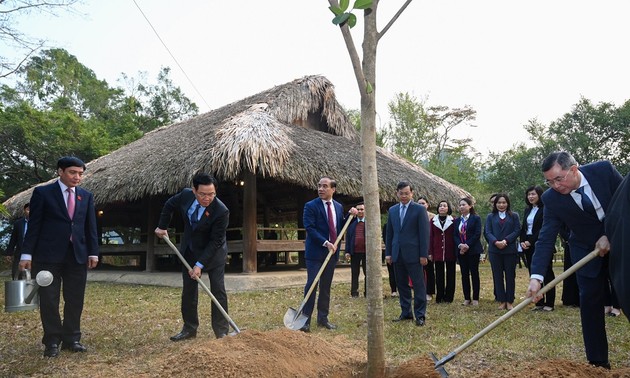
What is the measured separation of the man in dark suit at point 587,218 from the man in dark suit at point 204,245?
2.93 m

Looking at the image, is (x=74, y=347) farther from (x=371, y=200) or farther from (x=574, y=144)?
(x=574, y=144)

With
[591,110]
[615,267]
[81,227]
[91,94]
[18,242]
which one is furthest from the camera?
[91,94]

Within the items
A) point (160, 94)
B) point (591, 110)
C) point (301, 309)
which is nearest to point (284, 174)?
point (301, 309)

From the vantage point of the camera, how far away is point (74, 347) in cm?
449

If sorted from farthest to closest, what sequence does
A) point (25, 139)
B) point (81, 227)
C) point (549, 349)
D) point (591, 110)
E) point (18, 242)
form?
point (591, 110) < point (25, 139) < point (18, 242) < point (81, 227) < point (549, 349)

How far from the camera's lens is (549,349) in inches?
169

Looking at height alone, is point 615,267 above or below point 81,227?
below

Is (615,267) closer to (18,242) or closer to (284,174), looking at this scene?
(284,174)

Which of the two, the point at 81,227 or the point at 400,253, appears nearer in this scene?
the point at 81,227

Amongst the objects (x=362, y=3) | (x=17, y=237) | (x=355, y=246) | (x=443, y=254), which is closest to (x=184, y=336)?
(x=362, y=3)

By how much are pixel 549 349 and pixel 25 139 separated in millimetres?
21346

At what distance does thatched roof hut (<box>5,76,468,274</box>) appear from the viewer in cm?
946

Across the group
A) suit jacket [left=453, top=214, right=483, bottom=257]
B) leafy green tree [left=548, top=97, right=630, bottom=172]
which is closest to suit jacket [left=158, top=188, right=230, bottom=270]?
suit jacket [left=453, top=214, right=483, bottom=257]

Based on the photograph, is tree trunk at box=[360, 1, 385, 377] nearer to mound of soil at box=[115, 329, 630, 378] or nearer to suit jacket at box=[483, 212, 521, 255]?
mound of soil at box=[115, 329, 630, 378]
